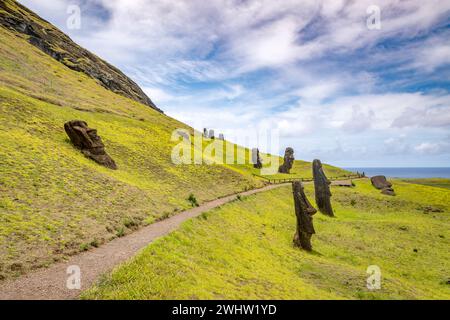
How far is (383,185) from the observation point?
230 feet

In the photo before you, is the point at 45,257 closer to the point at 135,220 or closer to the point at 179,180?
the point at 135,220

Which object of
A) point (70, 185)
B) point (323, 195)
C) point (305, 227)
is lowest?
point (305, 227)

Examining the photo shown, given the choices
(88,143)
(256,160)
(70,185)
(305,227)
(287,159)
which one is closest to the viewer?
(70,185)

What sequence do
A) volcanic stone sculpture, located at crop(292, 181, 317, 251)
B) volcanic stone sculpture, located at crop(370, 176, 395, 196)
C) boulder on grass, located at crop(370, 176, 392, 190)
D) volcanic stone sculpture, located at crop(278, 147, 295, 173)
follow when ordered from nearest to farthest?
volcanic stone sculpture, located at crop(292, 181, 317, 251), volcanic stone sculpture, located at crop(370, 176, 395, 196), boulder on grass, located at crop(370, 176, 392, 190), volcanic stone sculpture, located at crop(278, 147, 295, 173)

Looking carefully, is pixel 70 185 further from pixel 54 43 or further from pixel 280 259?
pixel 54 43

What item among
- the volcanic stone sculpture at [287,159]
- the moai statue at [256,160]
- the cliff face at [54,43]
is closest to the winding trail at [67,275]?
the volcanic stone sculpture at [287,159]

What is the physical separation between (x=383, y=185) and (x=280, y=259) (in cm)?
5908

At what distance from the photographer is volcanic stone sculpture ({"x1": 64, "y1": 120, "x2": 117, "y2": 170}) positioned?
3953 cm

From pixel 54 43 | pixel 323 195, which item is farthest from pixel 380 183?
pixel 54 43

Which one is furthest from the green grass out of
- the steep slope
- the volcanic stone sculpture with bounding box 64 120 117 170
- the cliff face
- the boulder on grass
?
the cliff face

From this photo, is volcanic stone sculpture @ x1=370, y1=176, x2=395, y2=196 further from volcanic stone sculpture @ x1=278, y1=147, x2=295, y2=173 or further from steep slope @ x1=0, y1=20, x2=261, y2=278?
steep slope @ x1=0, y1=20, x2=261, y2=278

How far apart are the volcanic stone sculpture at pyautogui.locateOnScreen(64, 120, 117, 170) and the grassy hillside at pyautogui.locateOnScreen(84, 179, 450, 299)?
1866 centimetres

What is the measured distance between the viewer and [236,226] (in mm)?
29375
